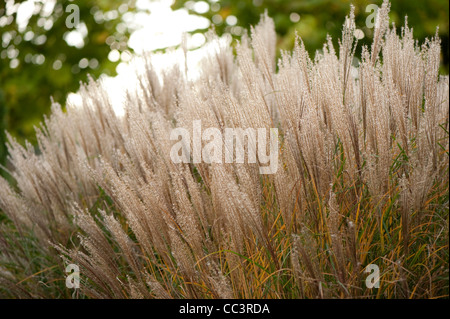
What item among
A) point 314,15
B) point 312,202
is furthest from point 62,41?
point 312,202

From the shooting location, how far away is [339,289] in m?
1.49

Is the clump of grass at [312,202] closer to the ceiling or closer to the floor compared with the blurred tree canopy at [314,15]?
closer to the floor

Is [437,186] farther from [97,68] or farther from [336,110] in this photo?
[97,68]

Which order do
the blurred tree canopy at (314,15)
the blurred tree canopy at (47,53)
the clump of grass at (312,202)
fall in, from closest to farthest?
1. the clump of grass at (312,202)
2. the blurred tree canopy at (314,15)
3. the blurred tree canopy at (47,53)

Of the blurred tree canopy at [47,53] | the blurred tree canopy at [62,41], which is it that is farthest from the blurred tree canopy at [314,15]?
the blurred tree canopy at [47,53]

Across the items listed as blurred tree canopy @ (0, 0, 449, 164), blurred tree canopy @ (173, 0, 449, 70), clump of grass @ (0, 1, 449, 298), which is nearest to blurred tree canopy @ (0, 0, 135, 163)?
blurred tree canopy @ (0, 0, 449, 164)

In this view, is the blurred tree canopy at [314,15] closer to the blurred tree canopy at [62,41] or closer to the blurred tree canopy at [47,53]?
the blurred tree canopy at [62,41]

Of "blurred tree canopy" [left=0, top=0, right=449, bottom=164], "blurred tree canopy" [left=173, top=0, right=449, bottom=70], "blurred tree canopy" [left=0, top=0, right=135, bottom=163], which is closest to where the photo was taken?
"blurred tree canopy" [left=173, top=0, right=449, bottom=70]

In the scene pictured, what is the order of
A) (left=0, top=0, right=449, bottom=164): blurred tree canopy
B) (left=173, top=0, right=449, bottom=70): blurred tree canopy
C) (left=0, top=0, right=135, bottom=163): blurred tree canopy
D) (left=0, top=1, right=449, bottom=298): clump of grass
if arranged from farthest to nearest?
(left=0, top=0, right=135, bottom=163): blurred tree canopy → (left=0, top=0, right=449, bottom=164): blurred tree canopy → (left=173, top=0, right=449, bottom=70): blurred tree canopy → (left=0, top=1, right=449, bottom=298): clump of grass

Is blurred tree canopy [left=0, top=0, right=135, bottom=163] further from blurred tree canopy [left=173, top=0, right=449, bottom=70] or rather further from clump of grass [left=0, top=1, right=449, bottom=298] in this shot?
clump of grass [left=0, top=1, right=449, bottom=298]

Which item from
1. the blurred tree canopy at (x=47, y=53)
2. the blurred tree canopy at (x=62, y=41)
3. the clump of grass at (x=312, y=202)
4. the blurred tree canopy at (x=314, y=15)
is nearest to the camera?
the clump of grass at (x=312, y=202)

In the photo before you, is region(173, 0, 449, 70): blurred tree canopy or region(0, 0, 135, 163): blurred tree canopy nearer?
region(173, 0, 449, 70): blurred tree canopy
